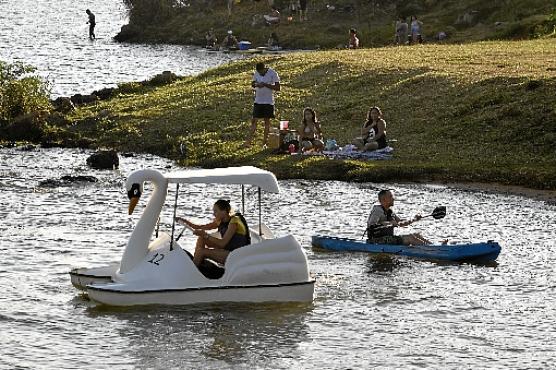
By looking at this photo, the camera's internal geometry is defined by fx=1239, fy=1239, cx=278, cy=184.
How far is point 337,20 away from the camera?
92.9 m

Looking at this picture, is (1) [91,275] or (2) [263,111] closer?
(1) [91,275]

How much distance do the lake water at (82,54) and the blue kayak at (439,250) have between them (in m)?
38.7

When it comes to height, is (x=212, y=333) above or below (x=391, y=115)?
below

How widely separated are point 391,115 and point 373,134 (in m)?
4.16

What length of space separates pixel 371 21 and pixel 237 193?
2339 inches

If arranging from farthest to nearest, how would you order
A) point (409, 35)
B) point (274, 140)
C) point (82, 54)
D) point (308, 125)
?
1. point (82, 54)
2. point (409, 35)
3. point (274, 140)
4. point (308, 125)

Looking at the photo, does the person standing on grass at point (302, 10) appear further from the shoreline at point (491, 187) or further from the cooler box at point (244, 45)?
the shoreline at point (491, 187)

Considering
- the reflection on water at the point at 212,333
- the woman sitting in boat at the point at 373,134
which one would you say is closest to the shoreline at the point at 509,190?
the woman sitting in boat at the point at 373,134

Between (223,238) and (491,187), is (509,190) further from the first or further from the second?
(223,238)

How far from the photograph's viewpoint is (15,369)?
18.4 meters

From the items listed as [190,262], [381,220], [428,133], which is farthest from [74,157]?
[190,262]

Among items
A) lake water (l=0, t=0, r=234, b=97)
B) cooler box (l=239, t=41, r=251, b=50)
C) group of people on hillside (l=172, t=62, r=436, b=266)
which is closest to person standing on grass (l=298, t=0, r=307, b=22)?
cooler box (l=239, t=41, r=251, b=50)

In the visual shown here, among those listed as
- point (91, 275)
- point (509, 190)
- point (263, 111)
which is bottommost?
point (91, 275)

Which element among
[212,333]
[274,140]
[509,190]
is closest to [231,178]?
[212,333]
